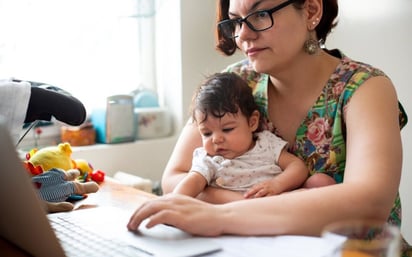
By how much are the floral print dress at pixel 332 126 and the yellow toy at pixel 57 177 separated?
582mm

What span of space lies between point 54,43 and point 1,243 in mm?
1492

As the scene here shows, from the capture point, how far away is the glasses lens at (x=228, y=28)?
1.36m

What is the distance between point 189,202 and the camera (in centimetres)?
96

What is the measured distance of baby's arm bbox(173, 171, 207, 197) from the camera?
1264 millimetres

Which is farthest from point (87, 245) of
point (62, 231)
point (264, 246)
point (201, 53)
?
point (201, 53)

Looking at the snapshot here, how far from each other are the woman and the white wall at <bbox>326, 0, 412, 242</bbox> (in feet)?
2.16

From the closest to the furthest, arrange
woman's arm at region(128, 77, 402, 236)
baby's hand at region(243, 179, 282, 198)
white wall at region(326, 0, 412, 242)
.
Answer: woman's arm at region(128, 77, 402, 236) → baby's hand at region(243, 179, 282, 198) → white wall at region(326, 0, 412, 242)

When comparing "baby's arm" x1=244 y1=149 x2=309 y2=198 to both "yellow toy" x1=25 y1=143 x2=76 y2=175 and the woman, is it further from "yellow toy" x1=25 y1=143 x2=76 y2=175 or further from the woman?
"yellow toy" x1=25 y1=143 x2=76 y2=175

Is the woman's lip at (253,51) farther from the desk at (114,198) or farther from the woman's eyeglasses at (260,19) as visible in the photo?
the desk at (114,198)

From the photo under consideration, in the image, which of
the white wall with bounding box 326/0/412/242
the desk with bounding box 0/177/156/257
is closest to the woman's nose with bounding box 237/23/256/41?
the desk with bounding box 0/177/156/257

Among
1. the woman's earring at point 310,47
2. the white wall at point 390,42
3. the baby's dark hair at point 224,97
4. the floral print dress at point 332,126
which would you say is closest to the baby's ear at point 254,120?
the baby's dark hair at point 224,97

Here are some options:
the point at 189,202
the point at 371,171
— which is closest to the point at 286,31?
the point at 371,171

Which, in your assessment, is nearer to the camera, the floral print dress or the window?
the floral print dress

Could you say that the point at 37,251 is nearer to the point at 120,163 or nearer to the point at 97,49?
the point at 120,163
